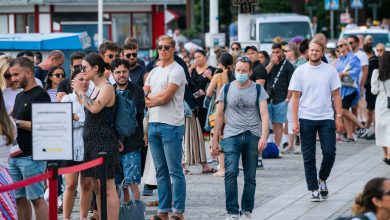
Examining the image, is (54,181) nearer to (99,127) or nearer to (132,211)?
(99,127)

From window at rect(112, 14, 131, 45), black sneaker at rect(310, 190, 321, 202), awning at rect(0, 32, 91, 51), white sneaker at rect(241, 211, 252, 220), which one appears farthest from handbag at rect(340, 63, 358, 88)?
window at rect(112, 14, 131, 45)

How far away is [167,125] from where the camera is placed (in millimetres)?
12180

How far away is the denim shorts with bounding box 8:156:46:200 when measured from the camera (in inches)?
424

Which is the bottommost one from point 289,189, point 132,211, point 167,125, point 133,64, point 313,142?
point 289,189

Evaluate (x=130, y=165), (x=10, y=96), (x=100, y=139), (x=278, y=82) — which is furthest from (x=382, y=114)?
(x=10, y=96)

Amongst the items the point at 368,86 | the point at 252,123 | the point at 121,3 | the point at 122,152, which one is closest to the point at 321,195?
the point at 252,123

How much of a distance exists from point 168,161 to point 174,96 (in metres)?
0.67

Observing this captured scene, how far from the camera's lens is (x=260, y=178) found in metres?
16.6

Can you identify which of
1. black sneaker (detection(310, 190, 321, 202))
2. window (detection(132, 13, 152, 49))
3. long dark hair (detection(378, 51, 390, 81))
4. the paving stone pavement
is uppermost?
window (detection(132, 13, 152, 49))

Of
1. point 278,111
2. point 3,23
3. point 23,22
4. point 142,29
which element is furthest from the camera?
point 142,29

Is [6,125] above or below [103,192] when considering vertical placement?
above

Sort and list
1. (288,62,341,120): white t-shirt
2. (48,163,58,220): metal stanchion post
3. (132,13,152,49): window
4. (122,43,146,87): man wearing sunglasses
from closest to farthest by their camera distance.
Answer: (48,163,58,220): metal stanchion post, (122,43,146,87): man wearing sunglasses, (288,62,341,120): white t-shirt, (132,13,152,49): window

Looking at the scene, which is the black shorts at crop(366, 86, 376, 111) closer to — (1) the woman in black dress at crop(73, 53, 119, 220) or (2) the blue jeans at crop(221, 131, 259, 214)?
(2) the blue jeans at crop(221, 131, 259, 214)

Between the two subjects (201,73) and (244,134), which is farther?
(201,73)
